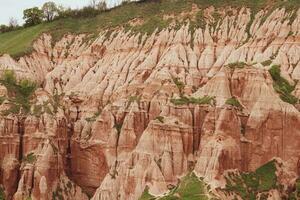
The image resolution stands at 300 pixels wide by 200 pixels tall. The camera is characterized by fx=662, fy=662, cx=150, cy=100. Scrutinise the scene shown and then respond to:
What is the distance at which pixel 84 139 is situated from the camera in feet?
269

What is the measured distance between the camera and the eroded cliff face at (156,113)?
67.3 meters

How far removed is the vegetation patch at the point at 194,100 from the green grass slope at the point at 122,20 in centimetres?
1660

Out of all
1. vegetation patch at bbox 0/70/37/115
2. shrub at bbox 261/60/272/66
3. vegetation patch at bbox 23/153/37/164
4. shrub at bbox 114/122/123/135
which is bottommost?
vegetation patch at bbox 23/153/37/164

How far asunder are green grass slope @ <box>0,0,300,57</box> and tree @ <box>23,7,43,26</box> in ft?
9.65

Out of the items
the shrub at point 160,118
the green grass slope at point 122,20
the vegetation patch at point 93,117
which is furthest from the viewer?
the green grass slope at point 122,20

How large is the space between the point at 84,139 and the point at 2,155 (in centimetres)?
1022

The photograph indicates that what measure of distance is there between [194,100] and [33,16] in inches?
2062

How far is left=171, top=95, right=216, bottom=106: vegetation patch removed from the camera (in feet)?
232

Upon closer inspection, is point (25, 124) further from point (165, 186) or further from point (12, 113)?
point (165, 186)

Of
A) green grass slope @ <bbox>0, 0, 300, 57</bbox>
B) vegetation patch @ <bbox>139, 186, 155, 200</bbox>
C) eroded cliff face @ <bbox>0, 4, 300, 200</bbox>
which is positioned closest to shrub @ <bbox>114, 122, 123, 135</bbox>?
eroded cliff face @ <bbox>0, 4, 300, 200</bbox>

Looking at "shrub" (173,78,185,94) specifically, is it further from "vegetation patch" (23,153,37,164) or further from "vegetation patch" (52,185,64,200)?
"vegetation patch" (23,153,37,164)

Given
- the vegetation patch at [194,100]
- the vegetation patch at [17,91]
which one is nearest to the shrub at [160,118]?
the vegetation patch at [194,100]

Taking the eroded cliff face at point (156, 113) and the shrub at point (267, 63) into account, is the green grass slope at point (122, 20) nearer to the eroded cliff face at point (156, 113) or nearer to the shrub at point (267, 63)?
the eroded cliff face at point (156, 113)

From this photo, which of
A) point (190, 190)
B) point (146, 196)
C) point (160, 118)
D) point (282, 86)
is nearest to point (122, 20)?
point (160, 118)
